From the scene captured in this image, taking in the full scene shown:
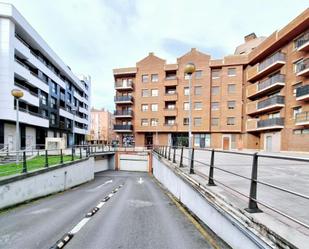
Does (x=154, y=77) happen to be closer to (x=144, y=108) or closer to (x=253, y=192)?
(x=144, y=108)

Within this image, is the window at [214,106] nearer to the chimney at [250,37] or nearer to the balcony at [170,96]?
the balcony at [170,96]

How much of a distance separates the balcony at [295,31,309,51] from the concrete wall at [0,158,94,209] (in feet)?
83.1

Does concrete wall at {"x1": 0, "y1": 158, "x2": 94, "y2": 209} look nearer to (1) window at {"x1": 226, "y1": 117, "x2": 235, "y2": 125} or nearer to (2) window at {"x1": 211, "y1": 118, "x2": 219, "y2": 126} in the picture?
(2) window at {"x1": 211, "y1": 118, "x2": 219, "y2": 126}

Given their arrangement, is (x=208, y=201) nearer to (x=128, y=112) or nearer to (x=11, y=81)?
(x=11, y=81)

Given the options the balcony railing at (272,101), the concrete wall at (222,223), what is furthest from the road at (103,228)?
the balcony railing at (272,101)

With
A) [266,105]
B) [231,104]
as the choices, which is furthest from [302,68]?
[231,104]

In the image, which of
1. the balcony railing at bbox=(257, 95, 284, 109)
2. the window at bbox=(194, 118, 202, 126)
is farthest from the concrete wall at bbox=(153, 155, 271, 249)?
the window at bbox=(194, 118, 202, 126)

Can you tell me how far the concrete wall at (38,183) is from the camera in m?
6.88

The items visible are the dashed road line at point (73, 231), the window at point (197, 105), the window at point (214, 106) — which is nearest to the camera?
the dashed road line at point (73, 231)

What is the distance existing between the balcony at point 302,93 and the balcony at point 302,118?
1657 mm

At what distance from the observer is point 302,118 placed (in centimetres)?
2206

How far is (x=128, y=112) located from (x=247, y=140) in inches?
893

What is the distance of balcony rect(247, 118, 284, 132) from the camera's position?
25875 mm

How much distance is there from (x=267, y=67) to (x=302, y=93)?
7515 millimetres
